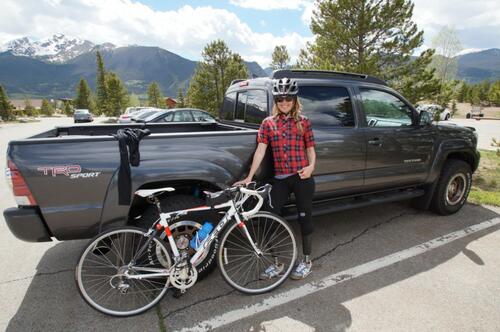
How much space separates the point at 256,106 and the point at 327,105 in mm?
897

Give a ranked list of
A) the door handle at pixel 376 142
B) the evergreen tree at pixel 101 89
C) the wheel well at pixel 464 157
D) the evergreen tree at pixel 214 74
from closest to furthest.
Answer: the door handle at pixel 376 142, the wheel well at pixel 464 157, the evergreen tree at pixel 214 74, the evergreen tree at pixel 101 89

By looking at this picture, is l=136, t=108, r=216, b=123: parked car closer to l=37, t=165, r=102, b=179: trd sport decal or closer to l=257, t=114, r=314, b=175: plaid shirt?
l=257, t=114, r=314, b=175: plaid shirt

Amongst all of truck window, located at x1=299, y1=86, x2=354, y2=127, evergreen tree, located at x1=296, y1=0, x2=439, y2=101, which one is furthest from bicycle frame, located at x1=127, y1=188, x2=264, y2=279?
evergreen tree, located at x1=296, y1=0, x2=439, y2=101

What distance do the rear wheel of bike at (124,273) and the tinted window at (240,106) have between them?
2.26 meters

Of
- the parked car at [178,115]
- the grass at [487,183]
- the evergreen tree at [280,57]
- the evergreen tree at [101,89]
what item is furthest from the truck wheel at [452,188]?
the evergreen tree at [101,89]

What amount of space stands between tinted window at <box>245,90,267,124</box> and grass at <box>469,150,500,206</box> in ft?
14.7

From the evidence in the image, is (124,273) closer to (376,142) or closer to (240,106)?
(240,106)

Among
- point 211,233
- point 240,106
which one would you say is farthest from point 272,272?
point 240,106

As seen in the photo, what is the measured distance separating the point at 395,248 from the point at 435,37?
28.5 meters

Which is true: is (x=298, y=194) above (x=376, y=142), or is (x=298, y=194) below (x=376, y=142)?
below

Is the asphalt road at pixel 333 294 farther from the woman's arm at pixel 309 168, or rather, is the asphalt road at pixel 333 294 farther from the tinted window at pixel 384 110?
the tinted window at pixel 384 110

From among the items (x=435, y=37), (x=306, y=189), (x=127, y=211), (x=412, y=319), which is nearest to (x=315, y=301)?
(x=412, y=319)

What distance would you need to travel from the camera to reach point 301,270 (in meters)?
3.16

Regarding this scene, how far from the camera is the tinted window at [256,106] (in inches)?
145
